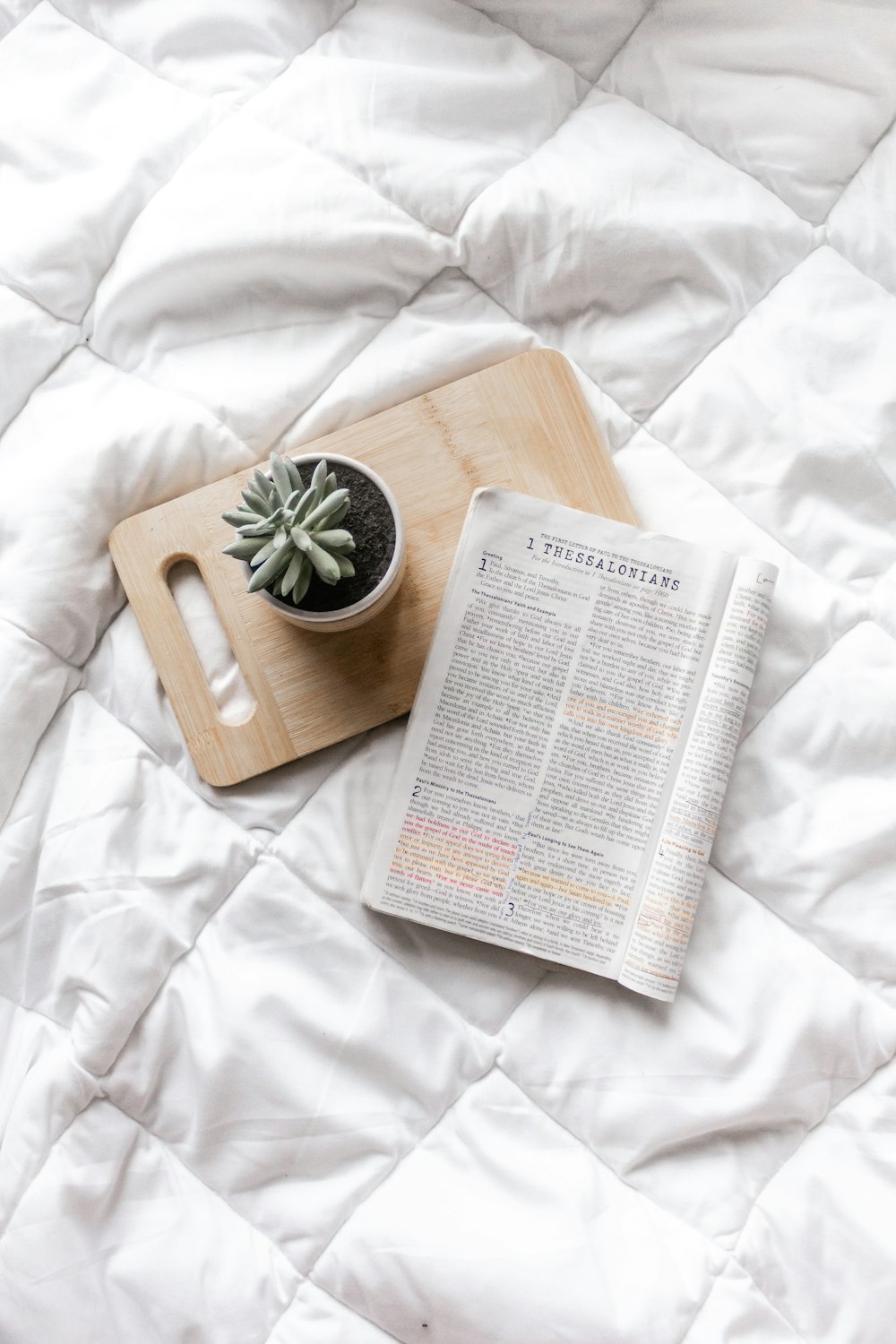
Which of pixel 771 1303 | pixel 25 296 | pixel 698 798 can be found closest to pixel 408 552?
pixel 698 798

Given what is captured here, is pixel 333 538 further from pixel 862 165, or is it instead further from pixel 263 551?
pixel 862 165

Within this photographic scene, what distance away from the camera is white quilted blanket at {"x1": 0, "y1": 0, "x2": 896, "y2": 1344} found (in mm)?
726

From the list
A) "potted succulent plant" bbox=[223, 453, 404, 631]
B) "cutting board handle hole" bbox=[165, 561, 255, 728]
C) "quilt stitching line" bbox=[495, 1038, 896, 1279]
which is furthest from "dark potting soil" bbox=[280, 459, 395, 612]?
"quilt stitching line" bbox=[495, 1038, 896, 1279]

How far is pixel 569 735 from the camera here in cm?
78

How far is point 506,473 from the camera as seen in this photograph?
2.65ft

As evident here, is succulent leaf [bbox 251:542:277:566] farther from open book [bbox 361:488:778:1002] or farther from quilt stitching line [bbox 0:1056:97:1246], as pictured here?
quilt stitching line [bbox 0:1056:97:1246]

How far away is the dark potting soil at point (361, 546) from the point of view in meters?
0.72

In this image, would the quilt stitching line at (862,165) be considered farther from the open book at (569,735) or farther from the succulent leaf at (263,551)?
the succulent leaf at (263,551)

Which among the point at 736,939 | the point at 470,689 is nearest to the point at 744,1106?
the point at 736,939

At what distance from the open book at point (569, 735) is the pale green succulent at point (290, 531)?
135 millimetres

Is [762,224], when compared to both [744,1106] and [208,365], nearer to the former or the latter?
[208,365]

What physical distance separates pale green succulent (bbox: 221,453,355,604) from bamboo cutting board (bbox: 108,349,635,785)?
10 cm

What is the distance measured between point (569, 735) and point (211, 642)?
30 centimetres

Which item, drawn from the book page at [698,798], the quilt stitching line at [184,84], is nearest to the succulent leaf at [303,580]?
the book page at [698,798]
